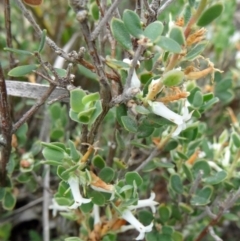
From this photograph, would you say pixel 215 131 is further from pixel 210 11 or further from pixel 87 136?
pixel 210 11

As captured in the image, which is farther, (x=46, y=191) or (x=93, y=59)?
(x=46, y=191)

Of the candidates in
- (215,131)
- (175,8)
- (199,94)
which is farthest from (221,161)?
(175,8)

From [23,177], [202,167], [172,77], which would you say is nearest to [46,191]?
[23,177]

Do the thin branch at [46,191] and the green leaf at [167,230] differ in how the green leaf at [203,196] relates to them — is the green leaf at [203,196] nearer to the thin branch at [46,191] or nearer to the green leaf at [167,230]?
the green leaf at [167,230]

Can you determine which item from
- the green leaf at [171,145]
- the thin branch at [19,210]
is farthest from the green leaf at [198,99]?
the thin branch at [19,210]

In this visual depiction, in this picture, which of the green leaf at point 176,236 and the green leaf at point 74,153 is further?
the green leaf at point 176,236

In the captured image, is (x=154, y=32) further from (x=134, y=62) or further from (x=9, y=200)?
(x=9, y=200)
